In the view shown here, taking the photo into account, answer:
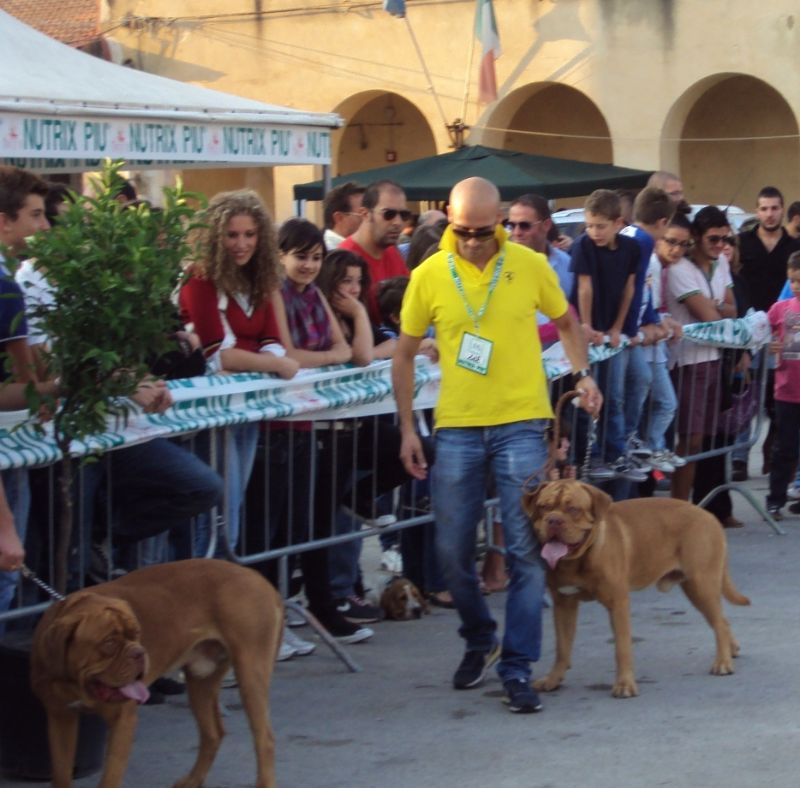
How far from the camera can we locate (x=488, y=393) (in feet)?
20.1

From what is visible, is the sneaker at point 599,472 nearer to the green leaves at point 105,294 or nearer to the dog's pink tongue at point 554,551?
the dog's pink tongue at point 554,551

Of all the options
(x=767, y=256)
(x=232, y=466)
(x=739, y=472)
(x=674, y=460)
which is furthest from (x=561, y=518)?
(x=767, y=256)

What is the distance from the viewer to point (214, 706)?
17.3 feet

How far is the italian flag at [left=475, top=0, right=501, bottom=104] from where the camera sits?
2419 centimetres

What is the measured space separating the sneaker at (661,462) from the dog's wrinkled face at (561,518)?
9.87 ft

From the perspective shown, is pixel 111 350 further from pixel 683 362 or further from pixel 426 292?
pixel 683 362

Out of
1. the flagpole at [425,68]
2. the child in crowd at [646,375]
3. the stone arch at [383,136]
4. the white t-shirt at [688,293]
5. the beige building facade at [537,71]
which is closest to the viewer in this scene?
the child in crowd at [646,375]

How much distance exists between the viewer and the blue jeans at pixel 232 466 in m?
6.50

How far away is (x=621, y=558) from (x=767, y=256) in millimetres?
6727

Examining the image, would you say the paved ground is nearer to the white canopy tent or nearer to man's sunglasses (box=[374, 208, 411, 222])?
man's sunglasses (box=[374, 208, 411, 222])

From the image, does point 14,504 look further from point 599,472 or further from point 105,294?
point 599,472

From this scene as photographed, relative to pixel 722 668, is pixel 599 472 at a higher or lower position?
higher

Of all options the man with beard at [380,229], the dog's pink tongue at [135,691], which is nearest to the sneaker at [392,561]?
the man with beard at [380,229]

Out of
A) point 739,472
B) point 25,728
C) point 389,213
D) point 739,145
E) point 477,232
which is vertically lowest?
point 739,472
